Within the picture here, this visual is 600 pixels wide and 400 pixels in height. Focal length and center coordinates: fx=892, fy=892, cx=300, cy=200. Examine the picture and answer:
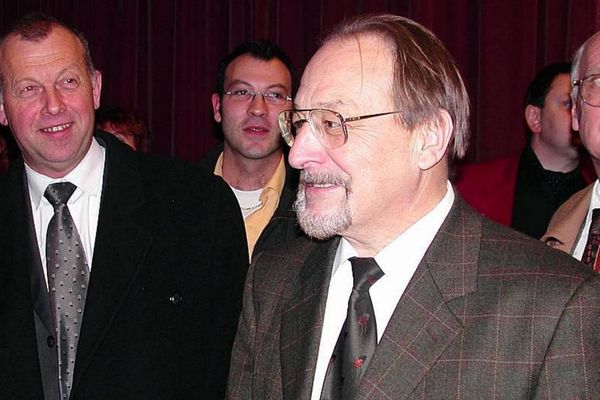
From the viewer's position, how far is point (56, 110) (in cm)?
237

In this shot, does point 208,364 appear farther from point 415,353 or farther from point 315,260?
point 415,353

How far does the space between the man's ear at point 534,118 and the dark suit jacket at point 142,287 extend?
1791mm

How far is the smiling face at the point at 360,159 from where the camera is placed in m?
1.67

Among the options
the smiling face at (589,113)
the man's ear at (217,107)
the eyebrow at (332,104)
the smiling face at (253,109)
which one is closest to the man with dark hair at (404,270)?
the eyebrow at (332,104)

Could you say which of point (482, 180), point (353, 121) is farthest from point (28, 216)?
point (482, 180)

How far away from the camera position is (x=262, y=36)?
15.5ft

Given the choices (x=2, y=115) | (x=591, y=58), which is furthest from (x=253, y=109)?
(x=591, y=58)

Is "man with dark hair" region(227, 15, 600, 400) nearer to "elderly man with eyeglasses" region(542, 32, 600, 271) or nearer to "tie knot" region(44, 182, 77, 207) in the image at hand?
"elderly man with eyeglasses" region(542, 32, 600, 271)

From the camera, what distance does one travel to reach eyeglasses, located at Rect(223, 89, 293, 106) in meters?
3.36

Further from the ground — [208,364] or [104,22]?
[104,22]

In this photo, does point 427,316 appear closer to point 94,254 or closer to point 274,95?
point 94,254

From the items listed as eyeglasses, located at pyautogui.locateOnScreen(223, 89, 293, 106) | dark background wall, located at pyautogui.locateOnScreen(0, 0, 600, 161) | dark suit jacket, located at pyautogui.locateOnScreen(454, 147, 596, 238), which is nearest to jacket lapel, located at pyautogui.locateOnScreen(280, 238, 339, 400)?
eyeglasses, located at pyautogui.locateOnScreen(223, 89, 293, 106)

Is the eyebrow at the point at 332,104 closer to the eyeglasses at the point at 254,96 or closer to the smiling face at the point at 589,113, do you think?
the smiling face at the point at 589,113

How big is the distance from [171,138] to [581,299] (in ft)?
12.6
